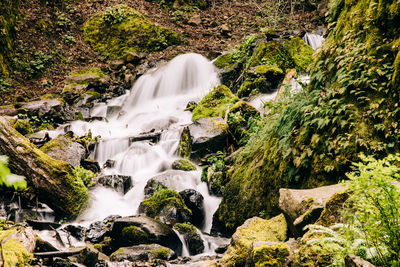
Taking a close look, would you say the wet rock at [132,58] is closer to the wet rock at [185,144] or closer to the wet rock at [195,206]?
the wet rock at [185,144]

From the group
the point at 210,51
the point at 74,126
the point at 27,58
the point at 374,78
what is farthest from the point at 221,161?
the point at 27,58

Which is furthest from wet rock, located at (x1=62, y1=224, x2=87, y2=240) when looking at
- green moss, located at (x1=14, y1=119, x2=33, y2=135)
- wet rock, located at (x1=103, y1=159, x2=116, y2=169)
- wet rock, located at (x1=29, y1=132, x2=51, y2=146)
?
green moss, located at (x1=14, y1=119, x2=33, y2=135)

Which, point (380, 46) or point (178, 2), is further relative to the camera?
point (178, 2)

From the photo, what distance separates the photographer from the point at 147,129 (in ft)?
43.8

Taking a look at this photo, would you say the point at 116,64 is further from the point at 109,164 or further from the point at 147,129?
the point at 109,164

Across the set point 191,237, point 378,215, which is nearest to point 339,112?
point 378,215

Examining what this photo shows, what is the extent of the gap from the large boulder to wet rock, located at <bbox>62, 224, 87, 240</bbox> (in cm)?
374

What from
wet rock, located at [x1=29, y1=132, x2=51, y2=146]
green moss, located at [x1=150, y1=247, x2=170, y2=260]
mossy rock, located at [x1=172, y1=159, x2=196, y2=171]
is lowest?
green moss, located at [x1=150, y1=247, x2=170, y2=260]

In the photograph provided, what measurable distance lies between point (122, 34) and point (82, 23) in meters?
2.66

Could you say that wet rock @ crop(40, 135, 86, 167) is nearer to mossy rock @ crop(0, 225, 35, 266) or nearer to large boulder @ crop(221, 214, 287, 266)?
mossy rock @ crop(0, 225, 35, 266)

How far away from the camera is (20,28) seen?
16969 millimetres

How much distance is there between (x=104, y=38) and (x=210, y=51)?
669 cm

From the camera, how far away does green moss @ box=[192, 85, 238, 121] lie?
11.6m

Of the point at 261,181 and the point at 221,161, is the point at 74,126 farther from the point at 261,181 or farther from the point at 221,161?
the point at 261,181
